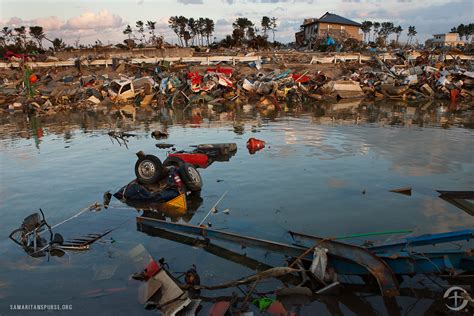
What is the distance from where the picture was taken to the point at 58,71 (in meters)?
41.0

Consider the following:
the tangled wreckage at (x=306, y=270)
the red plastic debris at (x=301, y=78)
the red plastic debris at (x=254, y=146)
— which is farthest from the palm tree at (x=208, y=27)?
the tangled wreckage at (x=306, y=270)

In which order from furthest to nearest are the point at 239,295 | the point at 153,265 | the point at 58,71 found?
the point at 58,71 < the point at 153,265 < the point at 239,295

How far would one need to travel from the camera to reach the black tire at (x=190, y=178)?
936 centimetres

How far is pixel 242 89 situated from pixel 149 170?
22.9 metres

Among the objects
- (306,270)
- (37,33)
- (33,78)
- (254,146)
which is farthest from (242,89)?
(37,33)

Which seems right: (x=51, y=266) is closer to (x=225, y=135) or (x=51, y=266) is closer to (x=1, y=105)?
(x=225, y=135)

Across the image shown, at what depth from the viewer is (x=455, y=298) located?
4.85m

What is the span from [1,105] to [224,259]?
101 ft

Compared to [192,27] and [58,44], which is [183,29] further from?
[58,44]

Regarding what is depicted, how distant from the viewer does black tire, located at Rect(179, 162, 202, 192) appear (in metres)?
9.36

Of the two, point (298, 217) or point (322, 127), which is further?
point (322, 127)

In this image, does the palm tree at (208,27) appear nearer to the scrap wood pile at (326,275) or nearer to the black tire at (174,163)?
the black tire at (174,163)

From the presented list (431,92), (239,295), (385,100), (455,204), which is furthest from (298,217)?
(431,92)

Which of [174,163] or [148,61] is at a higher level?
[148,61]
